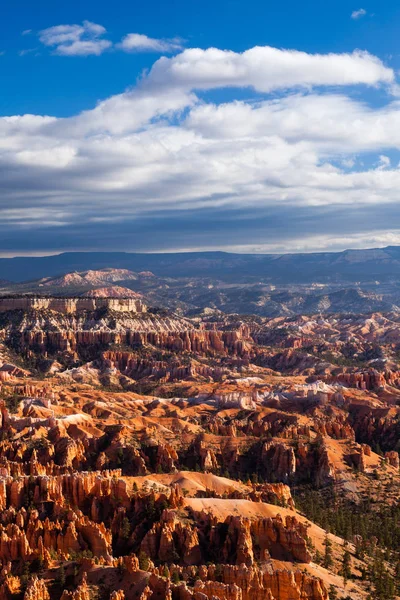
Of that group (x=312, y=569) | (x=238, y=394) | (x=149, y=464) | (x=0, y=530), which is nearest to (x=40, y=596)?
(x=0, y=530)

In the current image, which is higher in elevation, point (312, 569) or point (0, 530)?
point (0, 530)

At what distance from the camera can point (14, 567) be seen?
197ft

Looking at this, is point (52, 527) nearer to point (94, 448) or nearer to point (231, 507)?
point (231, 507)

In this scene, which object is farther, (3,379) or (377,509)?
(3,379)

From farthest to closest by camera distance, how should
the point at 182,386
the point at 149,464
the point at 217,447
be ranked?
the point at 182,386, the point at 217,447, the point at 149,464

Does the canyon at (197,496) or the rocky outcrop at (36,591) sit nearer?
the rocky outcrop at (36,591)

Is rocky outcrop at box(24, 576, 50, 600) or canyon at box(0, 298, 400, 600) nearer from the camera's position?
rocky outcrop at box(24, 576, 50, 600)

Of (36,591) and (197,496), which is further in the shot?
(197,496)

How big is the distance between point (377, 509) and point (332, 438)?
33172mm

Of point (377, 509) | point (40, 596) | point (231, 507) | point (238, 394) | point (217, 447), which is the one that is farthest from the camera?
point (238, 394)

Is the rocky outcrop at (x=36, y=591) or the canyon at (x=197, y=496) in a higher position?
the rocky outcrop at (x=36, y=591)

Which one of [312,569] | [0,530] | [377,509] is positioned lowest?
[377,509]

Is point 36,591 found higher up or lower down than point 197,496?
higher up

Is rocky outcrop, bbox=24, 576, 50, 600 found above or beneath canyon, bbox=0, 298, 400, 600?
above
